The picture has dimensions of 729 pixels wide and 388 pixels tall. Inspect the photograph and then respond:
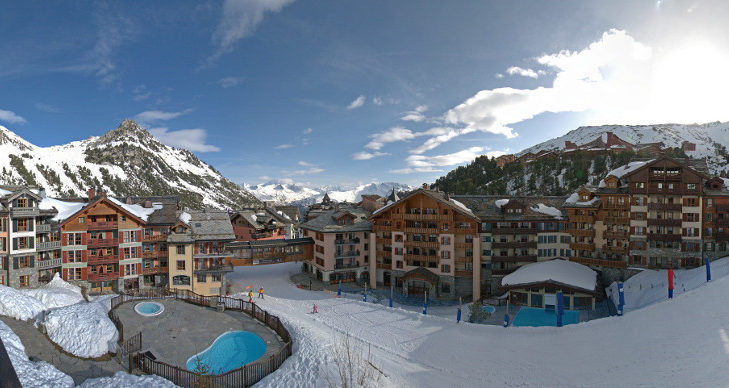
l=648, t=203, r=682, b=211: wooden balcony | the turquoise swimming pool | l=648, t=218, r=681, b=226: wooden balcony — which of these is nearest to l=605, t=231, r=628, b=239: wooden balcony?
l=648, t=218, r=681, b=226: wooden balcony

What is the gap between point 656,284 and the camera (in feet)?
154

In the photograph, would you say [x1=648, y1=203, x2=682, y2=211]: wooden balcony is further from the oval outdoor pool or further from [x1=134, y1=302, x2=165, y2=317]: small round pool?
[x1=134, y1=302, x2=165, y2=317]: small round pool

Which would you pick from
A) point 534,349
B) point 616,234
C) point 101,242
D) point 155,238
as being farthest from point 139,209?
point 616,234

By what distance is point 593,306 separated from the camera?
4803 centimetres

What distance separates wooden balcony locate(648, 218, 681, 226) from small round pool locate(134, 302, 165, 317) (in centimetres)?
6767

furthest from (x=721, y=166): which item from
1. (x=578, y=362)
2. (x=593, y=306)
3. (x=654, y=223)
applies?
(x=578, y=362)

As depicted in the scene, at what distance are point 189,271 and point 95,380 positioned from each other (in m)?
32.6

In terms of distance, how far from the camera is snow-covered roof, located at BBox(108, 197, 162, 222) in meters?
48.8

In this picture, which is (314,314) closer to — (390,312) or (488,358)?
(390,312)

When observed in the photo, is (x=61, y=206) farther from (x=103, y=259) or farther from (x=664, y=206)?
(x=664, y=206)

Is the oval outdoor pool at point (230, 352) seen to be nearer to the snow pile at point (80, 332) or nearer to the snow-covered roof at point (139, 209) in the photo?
the snow pile at point (80, 332)

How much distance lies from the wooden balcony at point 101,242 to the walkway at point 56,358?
22447 millimetres

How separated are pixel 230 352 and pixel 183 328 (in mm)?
7057

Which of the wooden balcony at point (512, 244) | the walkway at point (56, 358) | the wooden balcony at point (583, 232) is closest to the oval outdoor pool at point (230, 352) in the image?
the walkway at point (56, 358)
